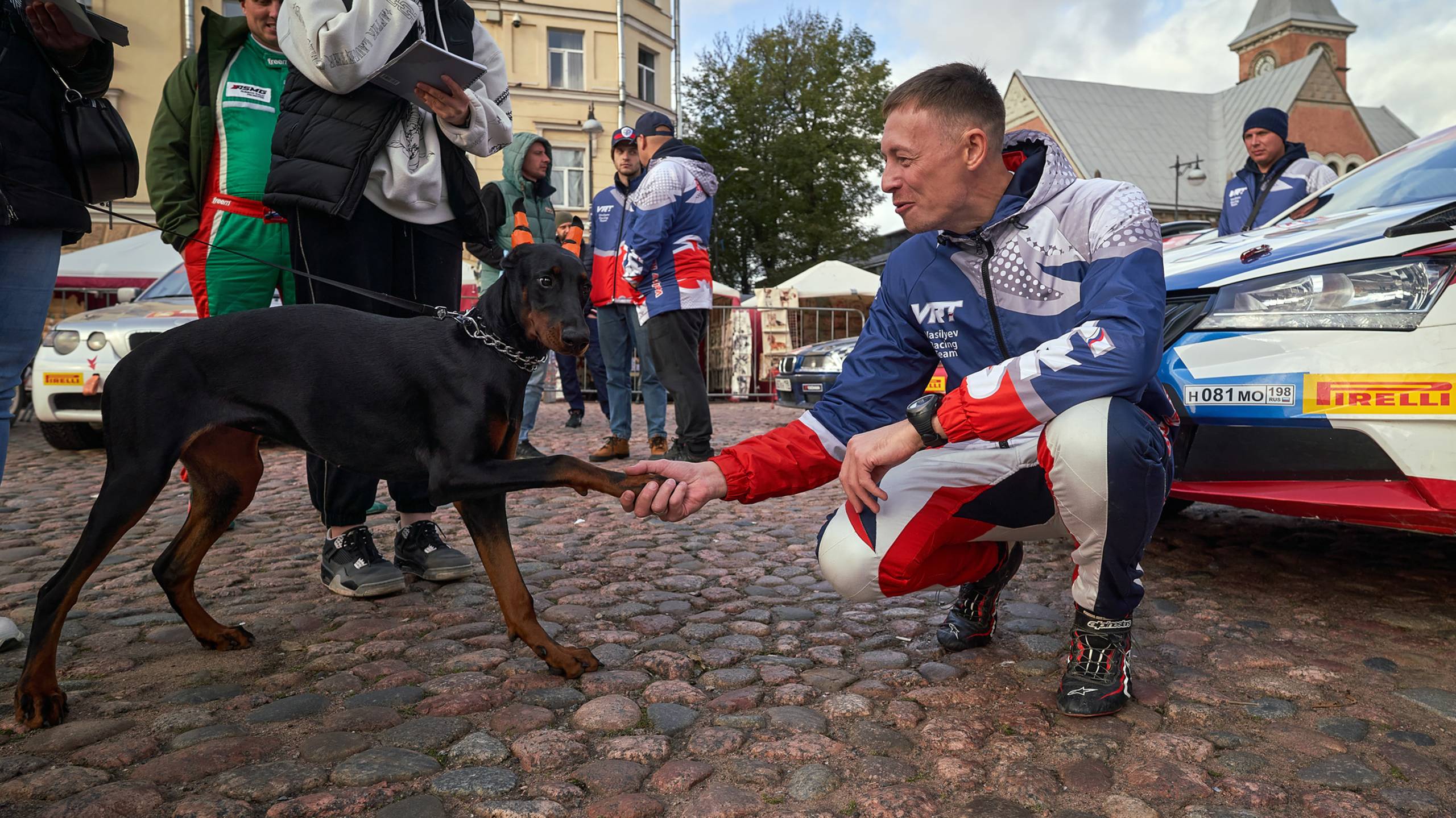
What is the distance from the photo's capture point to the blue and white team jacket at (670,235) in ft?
22.4

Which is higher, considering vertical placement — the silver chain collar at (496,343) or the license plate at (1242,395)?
the silver chain collar at (496,343)

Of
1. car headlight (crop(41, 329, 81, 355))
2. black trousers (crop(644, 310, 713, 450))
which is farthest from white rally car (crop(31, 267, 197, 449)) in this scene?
black trousers (crop(644, 310, 713, 450))

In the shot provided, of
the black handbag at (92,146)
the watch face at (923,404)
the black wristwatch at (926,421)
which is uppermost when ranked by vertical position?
the black handbag at (92,146)

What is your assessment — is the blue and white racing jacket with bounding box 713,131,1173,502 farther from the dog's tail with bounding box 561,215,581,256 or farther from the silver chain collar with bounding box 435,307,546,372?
the dog's tail with bounding box 561,215,581,256

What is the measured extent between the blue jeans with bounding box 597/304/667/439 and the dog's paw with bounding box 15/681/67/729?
5.18 metres

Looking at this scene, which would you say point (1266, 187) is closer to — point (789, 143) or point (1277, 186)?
point (1277, 186)

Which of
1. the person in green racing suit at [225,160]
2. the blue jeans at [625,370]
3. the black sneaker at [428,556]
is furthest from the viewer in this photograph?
the blue jeans at [625,370]

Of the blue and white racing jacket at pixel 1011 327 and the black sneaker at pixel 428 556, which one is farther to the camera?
the black sneaker at pixel 428 556

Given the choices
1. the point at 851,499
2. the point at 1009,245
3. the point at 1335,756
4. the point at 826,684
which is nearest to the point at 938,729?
the point at 826,684

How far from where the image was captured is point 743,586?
3752 millimetres

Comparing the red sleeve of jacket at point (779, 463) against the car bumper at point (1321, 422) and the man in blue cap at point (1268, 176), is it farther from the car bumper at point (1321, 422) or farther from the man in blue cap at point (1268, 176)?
the man in blue cap at point (1268, 176)

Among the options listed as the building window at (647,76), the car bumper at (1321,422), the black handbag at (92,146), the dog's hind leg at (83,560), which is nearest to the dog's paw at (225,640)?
the dog's hind leg at (83,560)

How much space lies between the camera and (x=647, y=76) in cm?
3322

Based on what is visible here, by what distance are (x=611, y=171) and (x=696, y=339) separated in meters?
25.2
